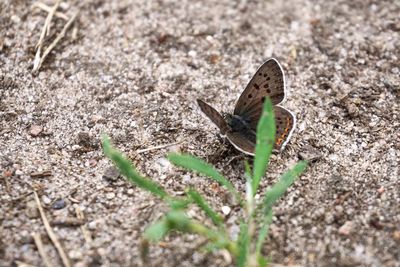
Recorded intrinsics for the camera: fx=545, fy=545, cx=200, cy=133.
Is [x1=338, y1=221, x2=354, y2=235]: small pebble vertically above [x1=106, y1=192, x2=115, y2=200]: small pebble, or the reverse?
[x1=106, y1=192, x2=115, y2=200]: small pebble

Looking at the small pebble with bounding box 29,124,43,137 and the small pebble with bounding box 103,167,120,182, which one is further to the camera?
the small pebble with bounding box 29,124,43,137

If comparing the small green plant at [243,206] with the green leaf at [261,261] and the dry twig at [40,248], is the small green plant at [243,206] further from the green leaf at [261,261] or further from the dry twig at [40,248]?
the dry twig at [40,248]

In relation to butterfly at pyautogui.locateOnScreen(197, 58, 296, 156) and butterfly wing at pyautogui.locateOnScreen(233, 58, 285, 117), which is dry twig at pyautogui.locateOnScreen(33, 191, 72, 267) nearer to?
butterfly at pyautogui.locateOnScreen(197, 58, 296, 156)

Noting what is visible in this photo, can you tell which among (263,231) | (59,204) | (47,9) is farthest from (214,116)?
(47,9)

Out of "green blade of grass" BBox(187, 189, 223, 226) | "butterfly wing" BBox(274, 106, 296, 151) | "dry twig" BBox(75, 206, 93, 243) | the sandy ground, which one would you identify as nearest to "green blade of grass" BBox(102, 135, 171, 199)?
"green blade of grass" BBox(187, 189, 223, 226)

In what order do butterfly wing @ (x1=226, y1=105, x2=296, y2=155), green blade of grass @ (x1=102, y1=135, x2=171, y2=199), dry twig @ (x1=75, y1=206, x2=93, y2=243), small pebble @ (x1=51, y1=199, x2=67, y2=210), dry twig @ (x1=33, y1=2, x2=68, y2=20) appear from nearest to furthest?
green blade of grass @ (x1=102, y1=135, x2=171, y2=199) → dry twig @ (x1=75, y1=206, x2=93, y2=243) → small pebble @ (x1=51, y1=199, x2=67, y2=210) → butterfly wing @ (x1=226, y1=105, x2=296, y2=155) → dry twig @ (x1=33, y1=2, x2=68, y2=20)
